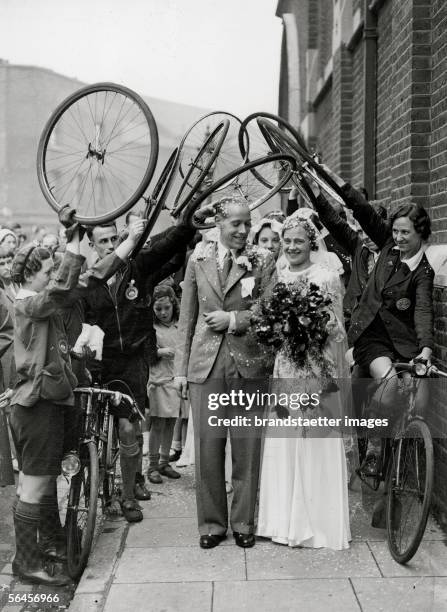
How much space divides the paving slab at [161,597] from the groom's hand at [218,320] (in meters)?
1.53

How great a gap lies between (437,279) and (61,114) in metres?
2.71

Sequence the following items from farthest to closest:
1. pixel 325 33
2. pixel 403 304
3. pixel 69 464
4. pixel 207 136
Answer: pixel 325 33 < pixel 207 136 < pixel 403 304 < pixel 69 464

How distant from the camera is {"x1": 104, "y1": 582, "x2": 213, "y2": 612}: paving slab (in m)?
4.45

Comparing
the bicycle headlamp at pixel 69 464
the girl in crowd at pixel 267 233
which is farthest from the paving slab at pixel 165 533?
the girl in crowd at pixel 267 233

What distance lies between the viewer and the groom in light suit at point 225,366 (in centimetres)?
538

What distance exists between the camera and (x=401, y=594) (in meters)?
4.56

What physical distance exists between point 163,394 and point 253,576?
2.62 m

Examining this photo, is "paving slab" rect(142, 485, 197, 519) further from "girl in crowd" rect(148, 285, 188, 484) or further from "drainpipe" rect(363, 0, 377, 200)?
"drainpipe" rect(363, 0, 377, 200)

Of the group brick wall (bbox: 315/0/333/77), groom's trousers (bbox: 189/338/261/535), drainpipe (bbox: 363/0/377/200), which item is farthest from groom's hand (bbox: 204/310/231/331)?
brick wall (bbox: 315/0/333/77)

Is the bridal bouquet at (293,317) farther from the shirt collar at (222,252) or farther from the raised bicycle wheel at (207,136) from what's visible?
the raised bicycle wheel at (207,136)

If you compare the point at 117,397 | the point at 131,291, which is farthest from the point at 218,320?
the point at 131,291

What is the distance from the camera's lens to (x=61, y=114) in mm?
5633

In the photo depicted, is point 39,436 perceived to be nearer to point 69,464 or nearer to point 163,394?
point 69,464

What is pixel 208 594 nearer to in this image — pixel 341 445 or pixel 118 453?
pixel 341 445
